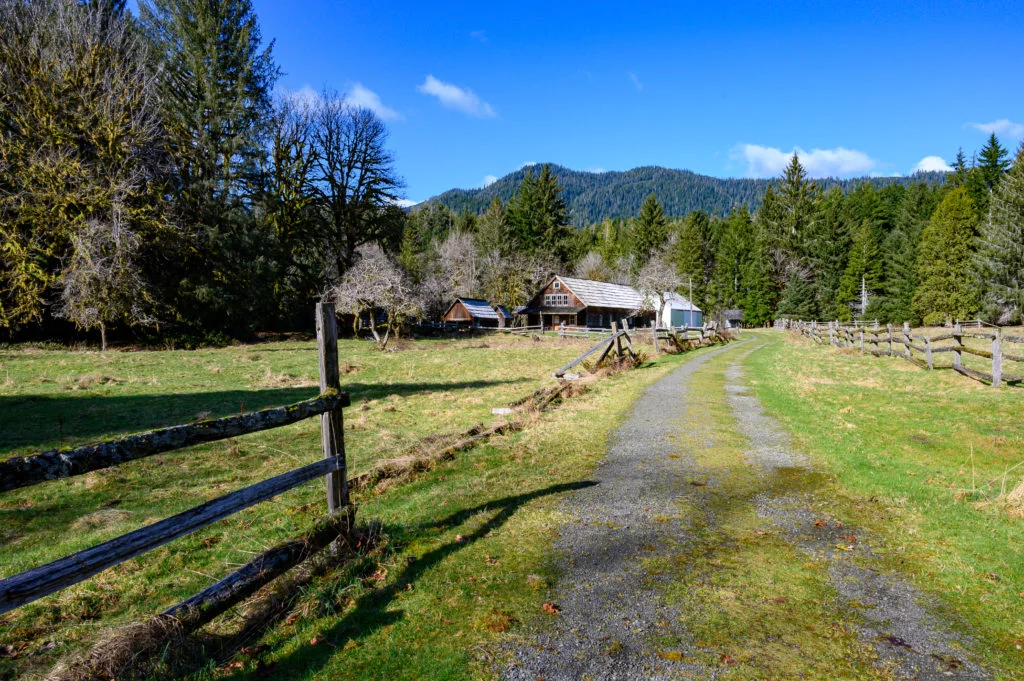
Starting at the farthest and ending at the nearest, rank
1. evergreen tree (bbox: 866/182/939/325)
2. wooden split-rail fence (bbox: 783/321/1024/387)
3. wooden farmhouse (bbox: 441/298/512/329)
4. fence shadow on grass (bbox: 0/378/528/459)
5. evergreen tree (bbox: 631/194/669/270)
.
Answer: evergreen tree (bbox: 631/194/669/270), wooden farmhouse (bbox: 441/298/512/329), evergreen tree (bbox: 866/182/939/325), wooden split-rail fence (bbox: 783/321/1024/387), fence shadow on grass (bbox: 0/378/528/459)

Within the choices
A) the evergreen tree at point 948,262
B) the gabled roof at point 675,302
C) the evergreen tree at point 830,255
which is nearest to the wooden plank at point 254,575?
the evergreen tree at point 948,262

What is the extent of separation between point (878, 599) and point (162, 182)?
36.9 meters

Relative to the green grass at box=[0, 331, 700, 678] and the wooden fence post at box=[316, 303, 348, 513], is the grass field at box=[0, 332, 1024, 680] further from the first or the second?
the wooden fence post at box=[316, 303, 348, 513]

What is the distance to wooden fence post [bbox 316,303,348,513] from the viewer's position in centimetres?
491

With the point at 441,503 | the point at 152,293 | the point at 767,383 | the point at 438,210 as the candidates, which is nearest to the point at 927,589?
the point at 441,503

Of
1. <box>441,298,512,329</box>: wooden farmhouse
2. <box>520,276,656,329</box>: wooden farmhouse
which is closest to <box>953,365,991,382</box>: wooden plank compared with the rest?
<box>520,276,656,329</box>: wooden farmhouse

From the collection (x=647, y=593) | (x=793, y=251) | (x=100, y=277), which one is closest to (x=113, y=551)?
(x=647, y=593)

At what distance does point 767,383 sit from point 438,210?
112067 mm

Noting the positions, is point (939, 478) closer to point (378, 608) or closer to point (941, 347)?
point (378, 608)

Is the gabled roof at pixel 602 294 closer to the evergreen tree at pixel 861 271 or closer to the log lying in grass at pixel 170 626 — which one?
the evergreen tree at pixel 861 271

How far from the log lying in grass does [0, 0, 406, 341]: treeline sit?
90.5ft

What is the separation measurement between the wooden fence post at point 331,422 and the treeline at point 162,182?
26.7m

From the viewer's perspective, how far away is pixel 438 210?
396ft

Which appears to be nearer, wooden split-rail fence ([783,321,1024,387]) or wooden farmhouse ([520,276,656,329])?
wooden split-rail fence ([783,321,1024,387])
